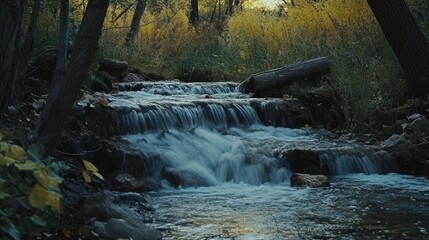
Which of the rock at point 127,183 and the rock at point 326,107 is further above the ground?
the rock at point 326,107

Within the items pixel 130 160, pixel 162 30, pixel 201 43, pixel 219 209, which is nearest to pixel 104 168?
pixel 130 160

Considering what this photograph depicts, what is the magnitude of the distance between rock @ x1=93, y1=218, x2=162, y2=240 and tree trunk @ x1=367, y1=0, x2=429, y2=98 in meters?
5.12

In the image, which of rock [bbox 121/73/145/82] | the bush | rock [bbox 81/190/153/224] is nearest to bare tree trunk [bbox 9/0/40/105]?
rock [bbox 81/190/153/224]

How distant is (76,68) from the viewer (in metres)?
3.13

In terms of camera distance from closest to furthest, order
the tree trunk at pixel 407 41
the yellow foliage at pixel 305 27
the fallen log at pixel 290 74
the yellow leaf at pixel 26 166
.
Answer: the yellow leaf at pixel 26 166 → the tree trunk at pixel 407 41 → the fallen log at pixel 290 74 → the yellow foliage at pixel 305 27

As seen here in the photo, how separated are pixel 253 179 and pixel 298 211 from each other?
61.9 inches

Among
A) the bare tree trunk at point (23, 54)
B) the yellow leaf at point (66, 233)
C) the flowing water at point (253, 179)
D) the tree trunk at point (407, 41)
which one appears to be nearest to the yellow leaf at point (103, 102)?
the flowing water at point (253, 179)

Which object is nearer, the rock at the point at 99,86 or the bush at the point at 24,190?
the bush at the point at 24,190

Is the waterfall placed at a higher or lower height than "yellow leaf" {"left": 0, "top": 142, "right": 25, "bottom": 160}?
lower

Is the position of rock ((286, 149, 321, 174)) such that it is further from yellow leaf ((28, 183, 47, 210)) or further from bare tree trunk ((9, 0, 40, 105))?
yellow leaf ((28, 183, 47, 210))

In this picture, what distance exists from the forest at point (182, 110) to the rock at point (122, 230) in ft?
0.04

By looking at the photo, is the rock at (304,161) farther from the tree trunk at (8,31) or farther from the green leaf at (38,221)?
the green leaf at (38,221)

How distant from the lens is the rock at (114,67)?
10883mm

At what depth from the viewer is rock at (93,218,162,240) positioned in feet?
11.7
